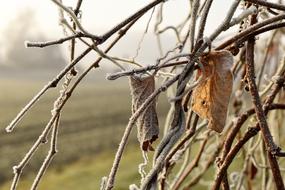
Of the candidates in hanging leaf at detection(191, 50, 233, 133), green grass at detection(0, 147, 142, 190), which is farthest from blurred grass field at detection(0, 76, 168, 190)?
hanging leaf at detection(191, 50, 233, 133)

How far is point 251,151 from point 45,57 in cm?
3390

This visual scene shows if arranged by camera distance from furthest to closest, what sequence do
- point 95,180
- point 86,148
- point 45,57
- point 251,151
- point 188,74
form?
1. point 45,57
2. point 86,148
3. point 95,180
4. point 251,151
5. point 188,74

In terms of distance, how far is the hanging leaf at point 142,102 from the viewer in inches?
16.4

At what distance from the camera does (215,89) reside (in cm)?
43

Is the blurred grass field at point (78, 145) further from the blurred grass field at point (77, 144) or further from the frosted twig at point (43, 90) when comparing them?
the frosted twig at point (43, 90)

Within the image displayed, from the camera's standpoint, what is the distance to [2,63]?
114 ft

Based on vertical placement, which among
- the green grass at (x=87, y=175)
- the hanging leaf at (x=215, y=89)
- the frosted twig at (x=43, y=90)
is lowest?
the green grass at (x=87, y=175)

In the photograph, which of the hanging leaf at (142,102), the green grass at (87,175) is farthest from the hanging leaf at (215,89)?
the green grass at (87,175)

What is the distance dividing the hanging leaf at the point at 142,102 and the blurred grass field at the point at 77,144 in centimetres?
604

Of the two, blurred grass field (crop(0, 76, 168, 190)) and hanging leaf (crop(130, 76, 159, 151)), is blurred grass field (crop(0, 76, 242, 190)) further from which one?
hanging leaf (crop(130, 76, 159, 151))

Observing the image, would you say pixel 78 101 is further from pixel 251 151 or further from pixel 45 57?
pixel 251 151

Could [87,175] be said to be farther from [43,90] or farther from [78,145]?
[43,90]

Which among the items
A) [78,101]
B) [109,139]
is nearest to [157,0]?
[109,139]

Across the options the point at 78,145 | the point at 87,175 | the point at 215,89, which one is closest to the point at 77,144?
the point at 78,145
